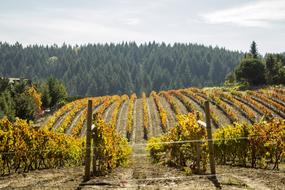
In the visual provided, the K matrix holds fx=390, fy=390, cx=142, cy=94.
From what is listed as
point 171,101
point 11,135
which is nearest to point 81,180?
point 11,135

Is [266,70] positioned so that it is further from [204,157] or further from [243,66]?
[204,157]

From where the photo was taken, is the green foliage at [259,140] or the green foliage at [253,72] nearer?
the green foliage at [259,140]

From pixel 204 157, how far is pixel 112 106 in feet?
179

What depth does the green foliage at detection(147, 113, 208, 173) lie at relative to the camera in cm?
1517

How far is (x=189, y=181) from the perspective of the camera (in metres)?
12.1

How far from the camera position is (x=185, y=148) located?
18.4 metres

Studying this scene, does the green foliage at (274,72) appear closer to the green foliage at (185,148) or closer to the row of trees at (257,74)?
the row of trees at (257,74)

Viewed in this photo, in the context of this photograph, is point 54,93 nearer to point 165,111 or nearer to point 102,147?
point 165,111

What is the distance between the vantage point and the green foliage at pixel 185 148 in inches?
597

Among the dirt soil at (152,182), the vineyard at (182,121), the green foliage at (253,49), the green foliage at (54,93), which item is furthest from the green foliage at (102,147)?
the green foliage at (253,49)

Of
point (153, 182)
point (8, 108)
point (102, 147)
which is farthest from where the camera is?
point (8, 108)

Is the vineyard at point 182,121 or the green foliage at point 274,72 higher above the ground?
the green foliage at point 274,72

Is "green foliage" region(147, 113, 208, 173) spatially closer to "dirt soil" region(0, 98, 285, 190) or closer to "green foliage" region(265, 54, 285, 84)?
"dirt soil" region(0, 98, 285, 190)

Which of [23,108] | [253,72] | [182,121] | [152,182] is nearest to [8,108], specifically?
[23,108]
